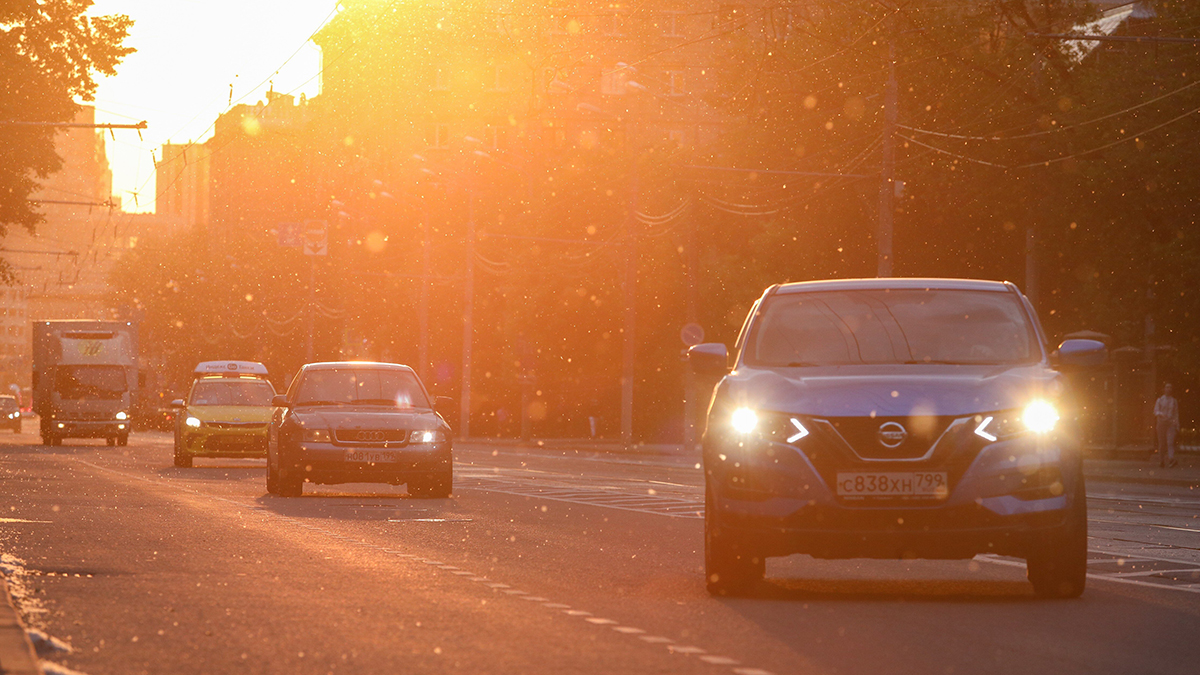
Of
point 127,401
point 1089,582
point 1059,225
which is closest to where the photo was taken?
point 1089,582

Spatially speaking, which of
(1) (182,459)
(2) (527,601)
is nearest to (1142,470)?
(1) (182,459)

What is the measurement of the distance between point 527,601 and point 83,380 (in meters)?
46.9

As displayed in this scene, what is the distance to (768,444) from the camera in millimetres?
10148

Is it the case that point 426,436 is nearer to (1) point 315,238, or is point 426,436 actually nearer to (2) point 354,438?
(2) point 354,438

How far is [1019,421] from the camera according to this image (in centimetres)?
1015

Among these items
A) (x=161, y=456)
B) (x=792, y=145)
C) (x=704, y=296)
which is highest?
(x=792, y=145)

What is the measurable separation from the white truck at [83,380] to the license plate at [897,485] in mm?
46059

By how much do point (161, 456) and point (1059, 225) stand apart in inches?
784

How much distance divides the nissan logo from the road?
878mm

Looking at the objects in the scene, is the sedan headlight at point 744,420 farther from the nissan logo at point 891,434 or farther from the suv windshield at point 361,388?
the suv windshield at point 361,388

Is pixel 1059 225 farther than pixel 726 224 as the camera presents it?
No

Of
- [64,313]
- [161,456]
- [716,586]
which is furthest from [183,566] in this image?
[64,313]

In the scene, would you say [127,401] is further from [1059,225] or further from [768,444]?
[768,444]

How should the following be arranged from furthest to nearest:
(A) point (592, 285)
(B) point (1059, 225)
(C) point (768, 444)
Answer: (A) point (592, 285) < (B) point (1059, 225) < (C) point (768, 444)
